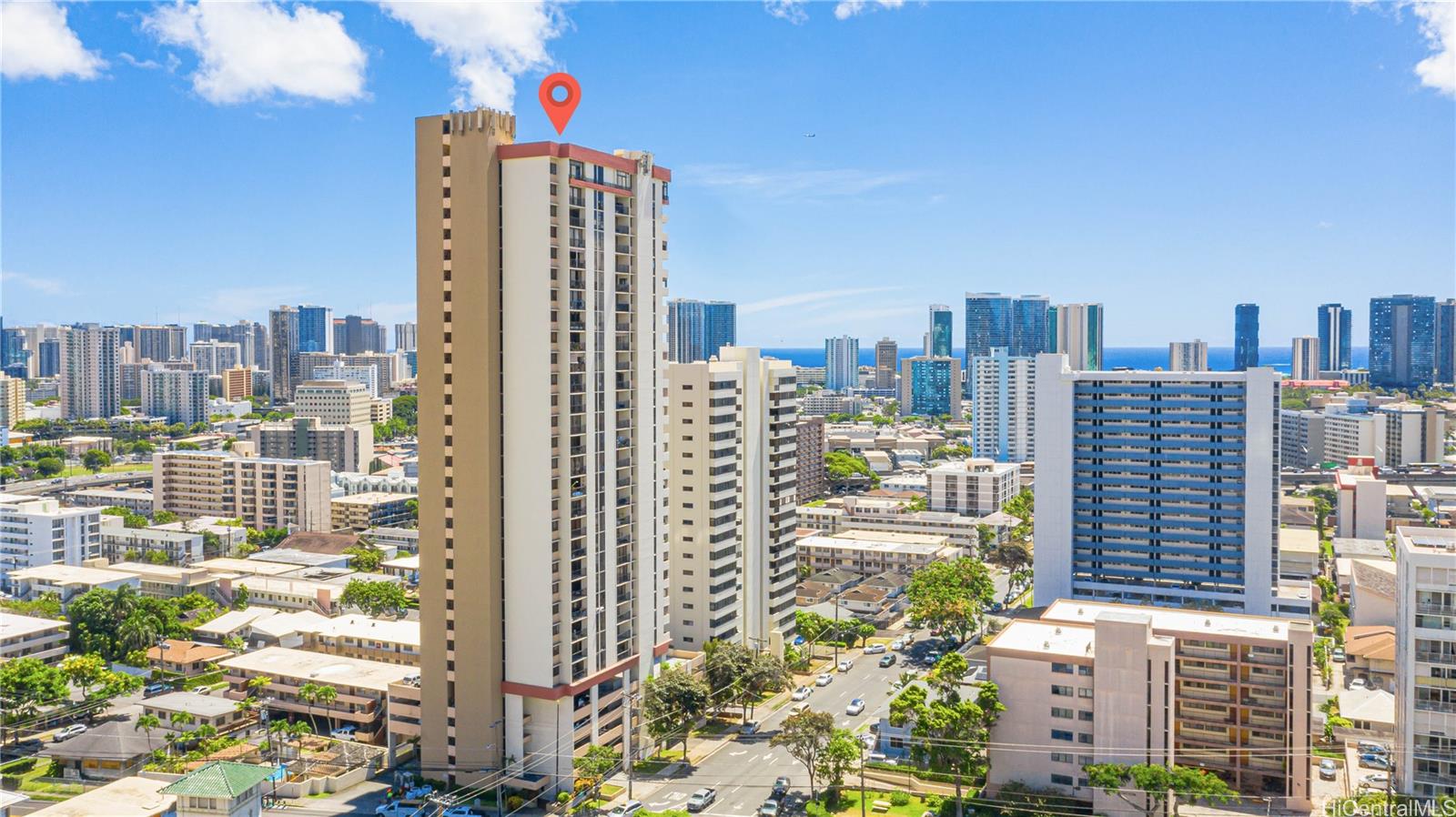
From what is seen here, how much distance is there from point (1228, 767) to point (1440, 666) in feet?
12.6

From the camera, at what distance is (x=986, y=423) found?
61.0m

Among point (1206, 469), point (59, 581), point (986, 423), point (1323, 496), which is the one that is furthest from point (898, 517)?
point (59, 581)

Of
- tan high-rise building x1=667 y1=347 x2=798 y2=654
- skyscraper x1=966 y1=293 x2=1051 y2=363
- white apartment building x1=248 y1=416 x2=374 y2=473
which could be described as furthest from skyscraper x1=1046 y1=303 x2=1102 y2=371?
tan high-rise building x1=667 y1=347 x2=798 y2=654

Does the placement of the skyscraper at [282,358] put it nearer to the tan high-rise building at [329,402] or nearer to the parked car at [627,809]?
the tan high-rise building at [329,402]

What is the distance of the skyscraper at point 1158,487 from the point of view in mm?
26047

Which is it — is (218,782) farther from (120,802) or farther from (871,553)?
(871,553)

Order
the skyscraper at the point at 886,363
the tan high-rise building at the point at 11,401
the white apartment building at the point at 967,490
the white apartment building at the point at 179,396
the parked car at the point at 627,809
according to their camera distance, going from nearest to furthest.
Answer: the parked car at the point at 627,809 < the white apartment building at the point at 967,490 < the tan high-rise building at the point at 11,401 < the white apartment building at the point at 179,396 < the skyscraper at the point at 886,363

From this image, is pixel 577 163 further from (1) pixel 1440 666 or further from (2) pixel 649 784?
(1) pixel 1440 666

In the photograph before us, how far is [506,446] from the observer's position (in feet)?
55.5

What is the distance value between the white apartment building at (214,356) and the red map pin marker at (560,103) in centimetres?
9652

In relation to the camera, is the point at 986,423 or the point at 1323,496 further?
the point at 986,423

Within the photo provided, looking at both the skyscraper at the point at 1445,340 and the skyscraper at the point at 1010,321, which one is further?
the skyscraper at the point at 1010,321

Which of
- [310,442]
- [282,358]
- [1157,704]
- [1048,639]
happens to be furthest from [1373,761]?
[282,358]

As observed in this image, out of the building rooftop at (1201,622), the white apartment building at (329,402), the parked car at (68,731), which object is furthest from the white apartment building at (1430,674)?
the white apartment building at (329,402)
